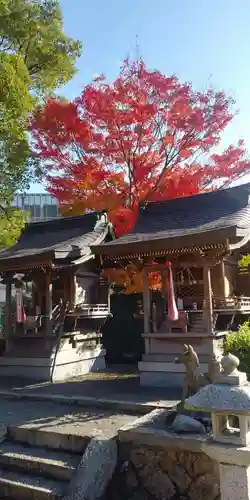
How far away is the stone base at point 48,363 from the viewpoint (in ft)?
42.5

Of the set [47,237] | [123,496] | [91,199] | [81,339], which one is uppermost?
[91,199]

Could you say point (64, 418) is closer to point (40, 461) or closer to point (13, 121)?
point (40, 461)

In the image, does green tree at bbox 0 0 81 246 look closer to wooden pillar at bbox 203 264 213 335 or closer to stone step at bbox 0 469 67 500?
wooden pillar at bbox 203 264 213 335

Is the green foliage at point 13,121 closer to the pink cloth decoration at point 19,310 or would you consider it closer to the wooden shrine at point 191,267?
the pink cloth decoration at point 19,310

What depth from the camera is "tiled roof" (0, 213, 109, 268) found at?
13.9 m

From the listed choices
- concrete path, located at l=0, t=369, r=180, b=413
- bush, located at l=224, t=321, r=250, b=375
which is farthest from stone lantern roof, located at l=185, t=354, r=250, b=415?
concrete path, located at l=0, t=369, r=180, b=413

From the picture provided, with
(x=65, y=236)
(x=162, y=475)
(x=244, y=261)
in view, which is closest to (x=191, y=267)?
(x=244, y=261)

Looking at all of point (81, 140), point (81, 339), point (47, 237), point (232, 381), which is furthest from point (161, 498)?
point (81, 140)

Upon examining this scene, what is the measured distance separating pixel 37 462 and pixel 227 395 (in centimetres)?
382

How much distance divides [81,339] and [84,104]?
1070cm

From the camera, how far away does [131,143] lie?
1842 centimetres

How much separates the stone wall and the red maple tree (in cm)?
1294

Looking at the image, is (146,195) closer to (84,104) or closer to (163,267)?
(84,104)

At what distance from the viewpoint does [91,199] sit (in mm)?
18750
